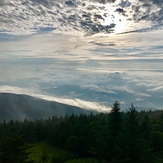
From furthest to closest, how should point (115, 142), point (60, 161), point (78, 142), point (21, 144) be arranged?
point (78, 142) < point (60, 161) < point (115, 142) < point (21, 144)

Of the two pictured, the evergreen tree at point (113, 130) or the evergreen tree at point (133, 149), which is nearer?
the evergreen tree at point (133, 149)

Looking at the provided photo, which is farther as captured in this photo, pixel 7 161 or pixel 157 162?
pixel 157 162

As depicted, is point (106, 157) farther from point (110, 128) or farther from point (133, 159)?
point (133, 159)

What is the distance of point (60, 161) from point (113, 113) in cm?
1814

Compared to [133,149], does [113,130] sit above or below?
above

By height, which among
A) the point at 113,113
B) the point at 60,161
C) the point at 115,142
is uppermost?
the point at 113,113

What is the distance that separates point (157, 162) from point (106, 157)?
947 cm

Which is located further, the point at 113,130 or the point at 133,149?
the point at 113,130

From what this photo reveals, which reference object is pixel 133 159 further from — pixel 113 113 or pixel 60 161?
pixel 60 161

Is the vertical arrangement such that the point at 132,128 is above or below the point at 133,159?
above

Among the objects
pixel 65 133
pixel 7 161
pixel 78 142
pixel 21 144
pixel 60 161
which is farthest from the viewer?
pixel 65 133

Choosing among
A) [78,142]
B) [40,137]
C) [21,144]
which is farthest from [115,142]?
[40,137]

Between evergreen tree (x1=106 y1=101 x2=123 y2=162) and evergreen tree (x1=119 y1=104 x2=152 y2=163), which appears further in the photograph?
evergreen tree (x1=106 y1=101 x2=123 y2=162)

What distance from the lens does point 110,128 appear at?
2062 inches
